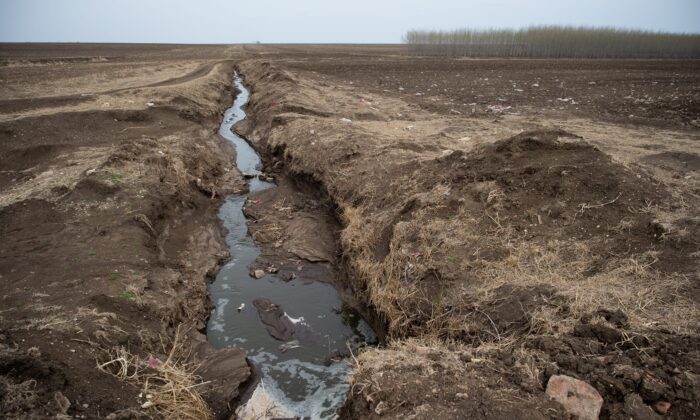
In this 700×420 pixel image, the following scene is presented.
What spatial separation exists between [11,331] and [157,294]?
5.35 ft

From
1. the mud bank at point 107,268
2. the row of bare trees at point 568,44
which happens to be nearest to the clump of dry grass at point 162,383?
the mud bank at point 107,268

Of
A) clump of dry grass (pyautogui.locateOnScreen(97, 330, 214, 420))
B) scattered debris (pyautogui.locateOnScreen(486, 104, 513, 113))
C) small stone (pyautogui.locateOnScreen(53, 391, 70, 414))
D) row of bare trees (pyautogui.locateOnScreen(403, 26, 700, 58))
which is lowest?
clump of dry grass (pyautogui.locateOnScreen(97, 330, 214, 420))

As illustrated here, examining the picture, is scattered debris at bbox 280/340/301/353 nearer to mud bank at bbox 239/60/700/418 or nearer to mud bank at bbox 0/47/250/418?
mud bank at bbox 0/47/250/418

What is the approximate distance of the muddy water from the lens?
15.1 ft

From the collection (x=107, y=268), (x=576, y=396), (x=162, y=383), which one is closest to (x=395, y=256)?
(x=576, y=396)

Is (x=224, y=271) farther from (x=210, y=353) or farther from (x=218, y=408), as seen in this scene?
(x=218, y=408)

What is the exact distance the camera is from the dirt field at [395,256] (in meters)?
3.38

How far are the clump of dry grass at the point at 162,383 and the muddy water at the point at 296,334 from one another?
0.90 m

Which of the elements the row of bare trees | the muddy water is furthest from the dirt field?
the row of bare trees

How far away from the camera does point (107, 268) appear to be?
17.5 feet

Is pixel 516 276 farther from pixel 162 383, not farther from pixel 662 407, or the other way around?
pixel 162 383

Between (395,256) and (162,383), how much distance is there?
3.30m

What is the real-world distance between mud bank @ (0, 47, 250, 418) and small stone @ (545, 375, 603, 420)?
Result: 10.6 ft

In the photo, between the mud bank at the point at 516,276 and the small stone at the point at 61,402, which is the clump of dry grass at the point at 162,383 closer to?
the small stone at the point at 61,402
